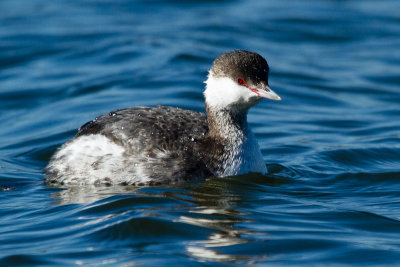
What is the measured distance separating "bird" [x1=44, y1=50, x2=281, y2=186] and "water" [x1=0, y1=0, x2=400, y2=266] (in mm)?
204

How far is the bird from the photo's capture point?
32.7 feet

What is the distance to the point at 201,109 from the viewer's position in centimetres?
1552

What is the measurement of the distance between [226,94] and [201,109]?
17.9ft

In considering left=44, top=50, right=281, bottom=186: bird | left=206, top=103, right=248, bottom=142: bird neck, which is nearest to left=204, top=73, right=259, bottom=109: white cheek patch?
left=44, top=50, right=281, bottom=186: bird

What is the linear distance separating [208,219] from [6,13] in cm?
1682

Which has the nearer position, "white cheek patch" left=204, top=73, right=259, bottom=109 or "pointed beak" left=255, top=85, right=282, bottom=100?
"pointed beak" left=255, top=85, right=282, bottom=100

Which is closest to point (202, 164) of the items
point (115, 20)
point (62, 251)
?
point (62, 251)

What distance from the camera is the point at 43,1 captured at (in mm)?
25234

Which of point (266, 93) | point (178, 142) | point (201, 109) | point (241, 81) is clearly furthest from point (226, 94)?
point (201, 109)

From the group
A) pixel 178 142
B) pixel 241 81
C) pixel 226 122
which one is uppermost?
pixel 241 81

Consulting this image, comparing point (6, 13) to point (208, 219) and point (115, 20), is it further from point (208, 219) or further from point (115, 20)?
point (208, 219)

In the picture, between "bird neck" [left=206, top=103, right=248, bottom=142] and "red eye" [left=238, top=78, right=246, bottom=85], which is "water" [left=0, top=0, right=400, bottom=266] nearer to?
"bird neck" [left=206, top=103, right=248, bottom=142]

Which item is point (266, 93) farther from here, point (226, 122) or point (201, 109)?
point (201, 109)

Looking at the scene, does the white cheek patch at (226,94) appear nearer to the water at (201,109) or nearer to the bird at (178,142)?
the bird at (178,142)
